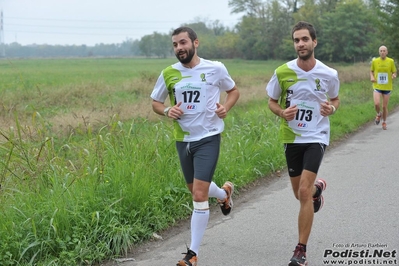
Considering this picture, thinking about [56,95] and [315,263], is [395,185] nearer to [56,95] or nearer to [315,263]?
[315,263]

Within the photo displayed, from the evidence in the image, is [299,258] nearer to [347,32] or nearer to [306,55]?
[306,55]

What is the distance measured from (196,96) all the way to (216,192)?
1.14 meters

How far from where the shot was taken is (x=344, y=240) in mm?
5551

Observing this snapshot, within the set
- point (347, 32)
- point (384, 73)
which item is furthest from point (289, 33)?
point (384, 73)

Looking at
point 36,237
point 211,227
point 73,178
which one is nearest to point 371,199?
point 211,227

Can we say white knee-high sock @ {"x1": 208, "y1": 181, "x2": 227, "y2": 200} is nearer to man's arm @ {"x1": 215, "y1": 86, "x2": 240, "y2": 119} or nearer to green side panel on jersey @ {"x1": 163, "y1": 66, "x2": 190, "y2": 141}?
green side panel on jersey @ {"x1": 163, "y1": 66, "x2": 190, "y2": 141}

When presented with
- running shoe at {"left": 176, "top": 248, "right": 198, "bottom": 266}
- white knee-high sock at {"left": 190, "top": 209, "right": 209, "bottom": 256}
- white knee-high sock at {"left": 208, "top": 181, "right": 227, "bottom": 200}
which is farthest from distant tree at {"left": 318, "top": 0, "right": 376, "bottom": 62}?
running shoe at {"left": 176, "top": 248, "right": 198, "bottom": 266}

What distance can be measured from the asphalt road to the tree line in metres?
30.0

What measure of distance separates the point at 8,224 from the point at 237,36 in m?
103

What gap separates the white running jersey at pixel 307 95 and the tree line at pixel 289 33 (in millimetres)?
32602

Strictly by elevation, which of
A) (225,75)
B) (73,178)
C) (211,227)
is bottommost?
(211,227)

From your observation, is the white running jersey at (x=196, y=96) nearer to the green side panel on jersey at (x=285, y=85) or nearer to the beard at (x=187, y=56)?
the beard at (x=187, y=56)

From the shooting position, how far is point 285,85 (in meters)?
5.22

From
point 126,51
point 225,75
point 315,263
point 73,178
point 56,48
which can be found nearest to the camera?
point 315,263
